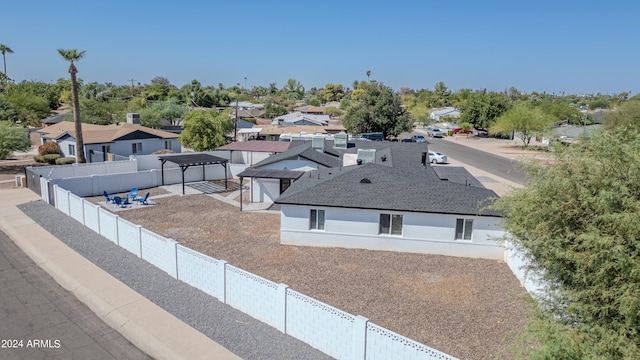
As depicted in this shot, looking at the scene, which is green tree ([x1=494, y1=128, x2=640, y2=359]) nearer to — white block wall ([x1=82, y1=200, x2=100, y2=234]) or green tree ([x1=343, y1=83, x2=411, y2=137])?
white block wall ([x1=82, y1=200, x2=100, y2=234])

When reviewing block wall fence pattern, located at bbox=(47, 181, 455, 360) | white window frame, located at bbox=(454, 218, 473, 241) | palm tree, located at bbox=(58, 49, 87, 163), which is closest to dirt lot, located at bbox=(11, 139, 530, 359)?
white window frame, located at bbox=(454, 218, 473, 241)

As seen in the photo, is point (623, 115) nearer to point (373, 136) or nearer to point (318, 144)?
point (373, 136)

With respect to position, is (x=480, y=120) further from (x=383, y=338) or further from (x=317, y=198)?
(x=383, y=338)

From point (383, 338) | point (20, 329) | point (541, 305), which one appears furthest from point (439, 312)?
point (20, 329)

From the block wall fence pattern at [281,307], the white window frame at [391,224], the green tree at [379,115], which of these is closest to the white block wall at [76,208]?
the block wall fence pattern at [281,307]

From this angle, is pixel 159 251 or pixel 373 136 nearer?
pixel 159 251

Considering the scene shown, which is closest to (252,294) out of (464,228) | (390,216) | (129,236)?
(129,236)

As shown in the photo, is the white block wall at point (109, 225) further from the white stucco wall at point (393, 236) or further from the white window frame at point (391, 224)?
the white window frame at point (391, 224)
